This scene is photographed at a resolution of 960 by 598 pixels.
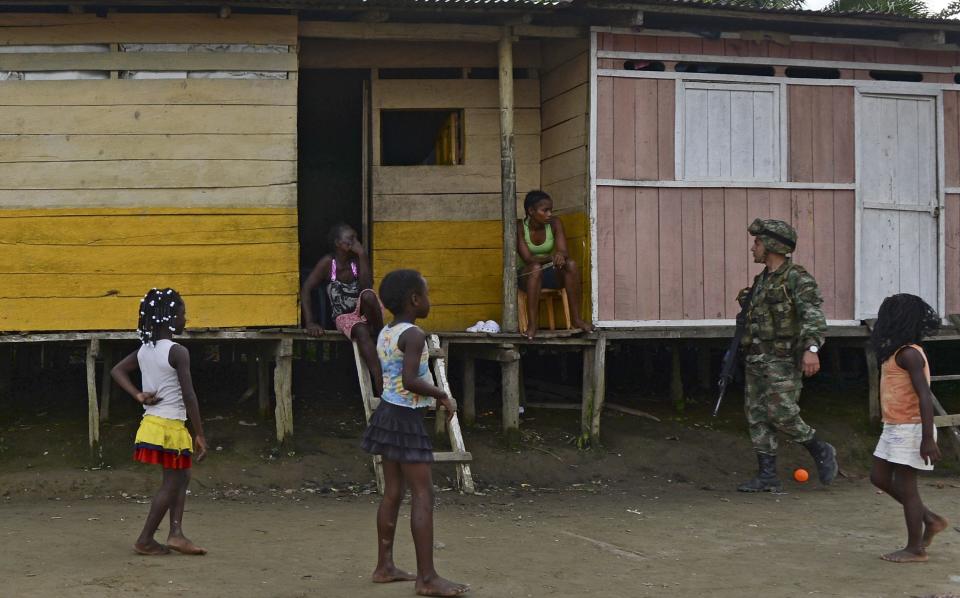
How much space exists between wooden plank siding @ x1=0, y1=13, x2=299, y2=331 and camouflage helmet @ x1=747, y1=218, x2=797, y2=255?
3.80 meters

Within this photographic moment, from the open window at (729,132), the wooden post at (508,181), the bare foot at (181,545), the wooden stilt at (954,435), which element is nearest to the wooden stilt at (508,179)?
the wooden post at (508,181)

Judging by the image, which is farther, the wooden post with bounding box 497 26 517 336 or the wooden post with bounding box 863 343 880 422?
the wooden post with bounding box 863 343 880 422

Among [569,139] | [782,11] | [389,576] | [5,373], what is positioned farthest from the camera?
[5,373]

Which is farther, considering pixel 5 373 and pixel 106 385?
pixel 5 373

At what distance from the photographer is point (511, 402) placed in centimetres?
1033

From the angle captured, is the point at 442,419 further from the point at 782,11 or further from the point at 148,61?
the point at 782,11

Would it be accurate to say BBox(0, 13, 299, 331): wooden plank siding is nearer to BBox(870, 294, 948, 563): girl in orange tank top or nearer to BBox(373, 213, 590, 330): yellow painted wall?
BBox(373, 213, 590, 330): yellow painted wall

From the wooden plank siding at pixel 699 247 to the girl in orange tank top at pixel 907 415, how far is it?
3.81 meters

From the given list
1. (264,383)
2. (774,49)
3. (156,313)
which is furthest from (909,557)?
(264,383)

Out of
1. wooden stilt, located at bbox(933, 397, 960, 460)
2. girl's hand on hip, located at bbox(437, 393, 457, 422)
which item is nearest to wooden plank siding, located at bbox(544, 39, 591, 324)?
wooden stilt, located at bbox(933, 397, 960, 460)

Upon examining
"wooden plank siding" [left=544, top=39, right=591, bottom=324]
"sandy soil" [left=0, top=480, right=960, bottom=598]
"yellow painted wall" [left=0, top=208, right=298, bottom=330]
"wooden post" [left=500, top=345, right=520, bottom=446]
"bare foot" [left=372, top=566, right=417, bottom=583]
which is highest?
"wooden plank siding" [left=544, top=39, right=591, bottom=324]

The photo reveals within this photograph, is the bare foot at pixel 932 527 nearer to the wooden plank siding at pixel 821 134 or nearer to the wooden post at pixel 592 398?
the wooden post at pixel 592 398

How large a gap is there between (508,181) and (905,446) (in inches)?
181

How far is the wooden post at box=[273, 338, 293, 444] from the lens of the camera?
9.91 metres
